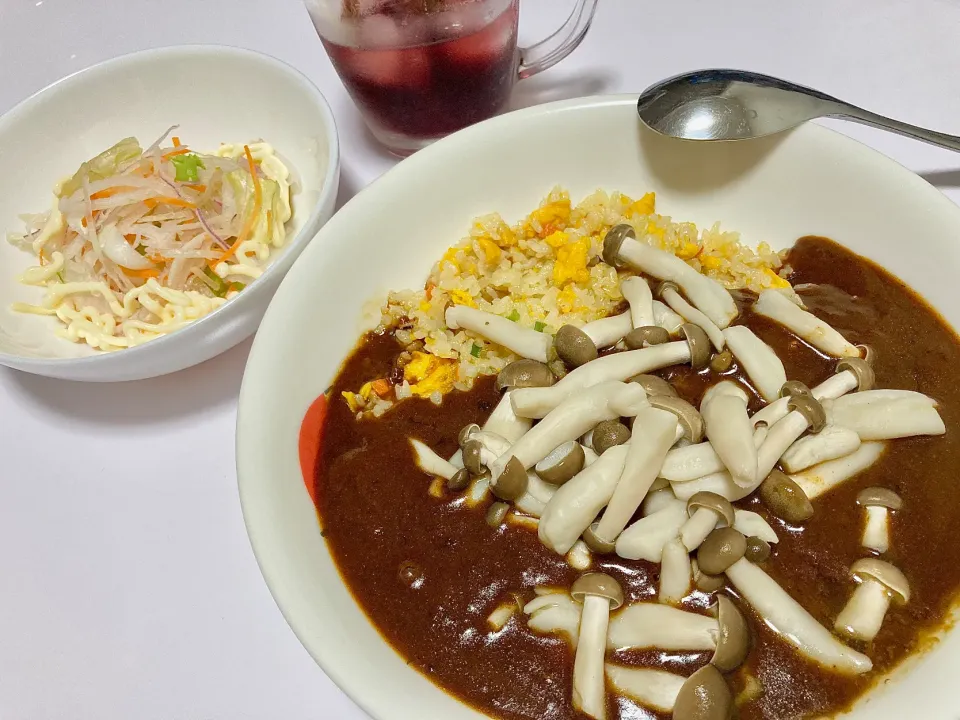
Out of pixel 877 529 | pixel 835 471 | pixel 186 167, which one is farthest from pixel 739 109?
pixel 186 167

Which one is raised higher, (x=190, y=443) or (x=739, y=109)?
(x=739, y=109)

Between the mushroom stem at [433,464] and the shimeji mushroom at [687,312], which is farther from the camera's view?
the shimeji mushroom at [687,312]

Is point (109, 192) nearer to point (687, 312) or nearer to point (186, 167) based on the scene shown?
point (186, 167)

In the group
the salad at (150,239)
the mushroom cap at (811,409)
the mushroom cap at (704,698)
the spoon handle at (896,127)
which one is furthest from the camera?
the salad at (150,239)

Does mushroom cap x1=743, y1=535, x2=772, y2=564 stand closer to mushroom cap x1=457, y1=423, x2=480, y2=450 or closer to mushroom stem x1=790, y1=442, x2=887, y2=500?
mushroom stem x1=790, y1=442, x2=887, y2=500

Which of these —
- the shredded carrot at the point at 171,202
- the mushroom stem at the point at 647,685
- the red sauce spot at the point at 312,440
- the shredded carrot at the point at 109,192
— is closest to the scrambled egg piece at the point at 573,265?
the red sauce spot at the point at 312,440

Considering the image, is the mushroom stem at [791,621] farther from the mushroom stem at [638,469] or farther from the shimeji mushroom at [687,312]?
the shimeji mushroom at [687,312]

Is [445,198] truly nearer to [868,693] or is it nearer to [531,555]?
[531,555]

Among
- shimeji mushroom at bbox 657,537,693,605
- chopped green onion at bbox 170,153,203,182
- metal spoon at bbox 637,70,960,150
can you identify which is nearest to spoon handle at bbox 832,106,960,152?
metal spoon at bbox 637,70,960,150
